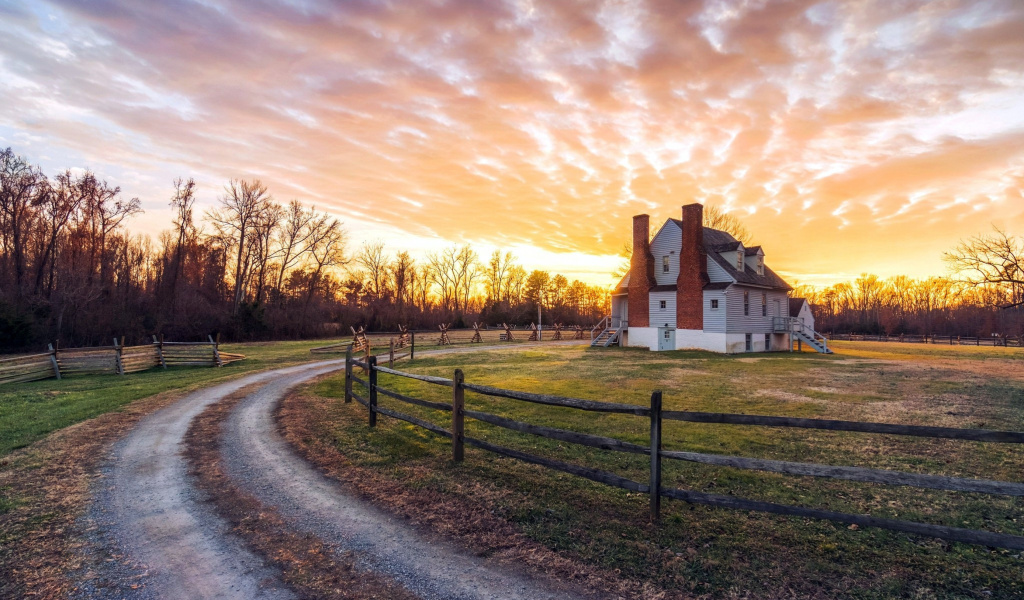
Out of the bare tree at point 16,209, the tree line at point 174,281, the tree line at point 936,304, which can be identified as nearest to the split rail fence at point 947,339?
the tree line at point 936,304

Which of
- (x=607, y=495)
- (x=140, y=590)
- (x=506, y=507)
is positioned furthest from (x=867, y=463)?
(x=140, y=590)

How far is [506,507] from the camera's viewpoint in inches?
228

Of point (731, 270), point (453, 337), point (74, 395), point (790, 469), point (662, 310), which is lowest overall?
point (74, 395)

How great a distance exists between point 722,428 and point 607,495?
17.7 feet

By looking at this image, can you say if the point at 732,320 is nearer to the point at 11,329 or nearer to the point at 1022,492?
the point at 1022,492

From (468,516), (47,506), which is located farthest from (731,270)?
(47,506)

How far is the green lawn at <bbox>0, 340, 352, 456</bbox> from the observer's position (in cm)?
998

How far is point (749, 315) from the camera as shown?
3350 centimetres

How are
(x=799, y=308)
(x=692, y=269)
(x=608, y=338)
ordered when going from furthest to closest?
1. (x=799, y=308)
2. (x=608, y=338)
3. (x=692, y=269)

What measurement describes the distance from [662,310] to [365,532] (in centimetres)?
3326

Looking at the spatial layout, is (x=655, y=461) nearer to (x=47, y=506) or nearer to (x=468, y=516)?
(x=468, y=516)

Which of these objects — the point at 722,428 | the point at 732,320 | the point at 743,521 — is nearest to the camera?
the point at 743,521

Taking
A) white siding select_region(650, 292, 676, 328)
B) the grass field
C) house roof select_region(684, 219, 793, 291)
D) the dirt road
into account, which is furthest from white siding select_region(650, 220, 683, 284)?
the dirt road

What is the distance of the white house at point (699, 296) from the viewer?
106ft
